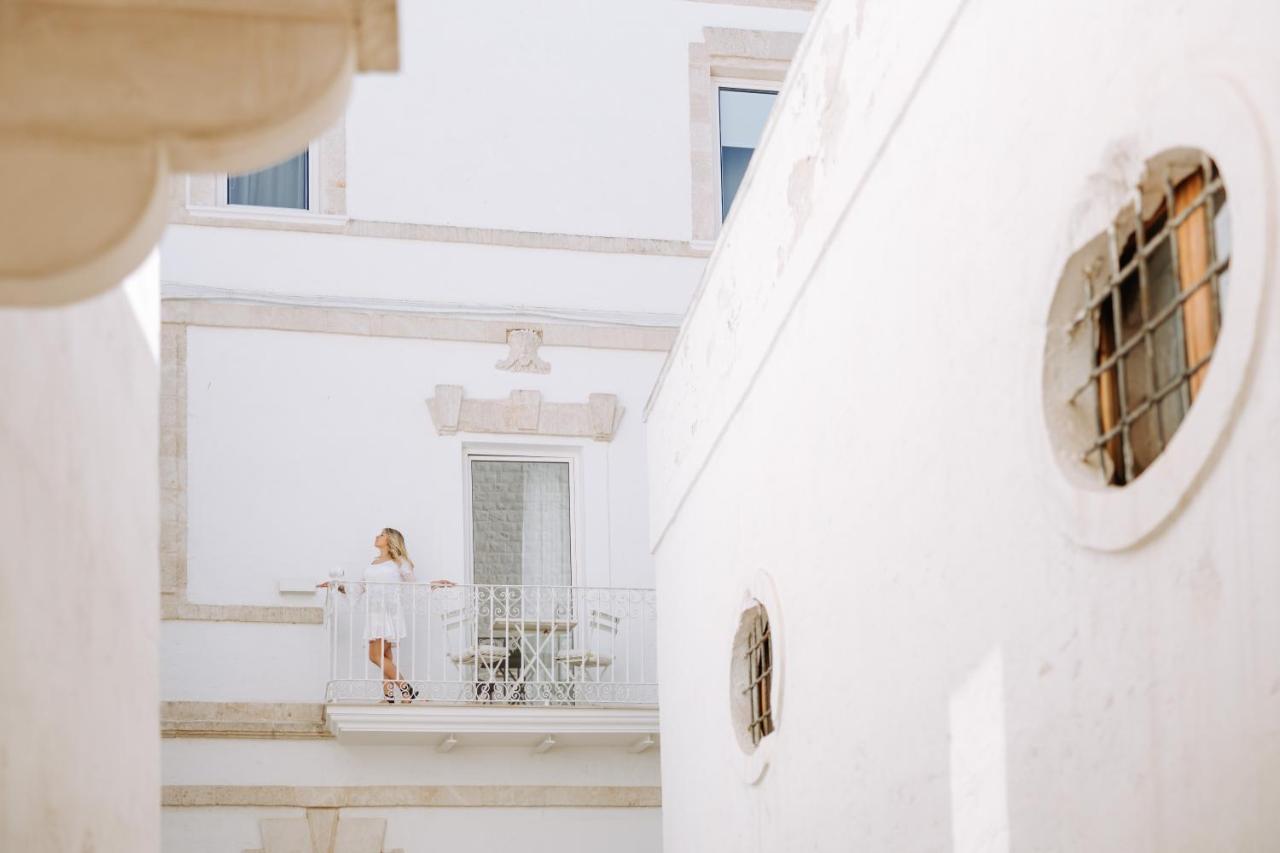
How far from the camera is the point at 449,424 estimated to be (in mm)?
14719

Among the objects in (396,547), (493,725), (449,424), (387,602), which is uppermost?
(449,424)

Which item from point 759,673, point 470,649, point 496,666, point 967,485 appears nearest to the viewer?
point 967,485

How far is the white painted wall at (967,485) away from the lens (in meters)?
4.30

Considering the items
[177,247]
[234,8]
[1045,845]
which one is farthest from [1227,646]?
[177,247]

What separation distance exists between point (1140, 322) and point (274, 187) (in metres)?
11.0

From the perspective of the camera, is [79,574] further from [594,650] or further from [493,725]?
[594,650]

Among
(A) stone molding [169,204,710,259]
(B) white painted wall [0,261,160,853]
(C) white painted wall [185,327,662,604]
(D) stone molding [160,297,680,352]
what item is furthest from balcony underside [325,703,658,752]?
(B) white painted wall [0,261,160,853]

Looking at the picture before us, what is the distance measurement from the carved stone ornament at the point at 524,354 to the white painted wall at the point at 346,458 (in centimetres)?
5

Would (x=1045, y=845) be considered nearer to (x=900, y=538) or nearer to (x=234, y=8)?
(x=900, y=538)

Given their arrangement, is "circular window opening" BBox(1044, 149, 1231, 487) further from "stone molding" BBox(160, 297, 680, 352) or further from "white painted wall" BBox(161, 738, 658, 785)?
"stone molding" BBox(160, 297, 680, 352)

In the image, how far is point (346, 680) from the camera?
1370 centimetres

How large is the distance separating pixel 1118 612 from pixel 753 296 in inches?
171

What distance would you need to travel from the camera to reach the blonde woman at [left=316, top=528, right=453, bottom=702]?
541 inches

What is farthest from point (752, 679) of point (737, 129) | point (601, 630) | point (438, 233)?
point (737, 129)
